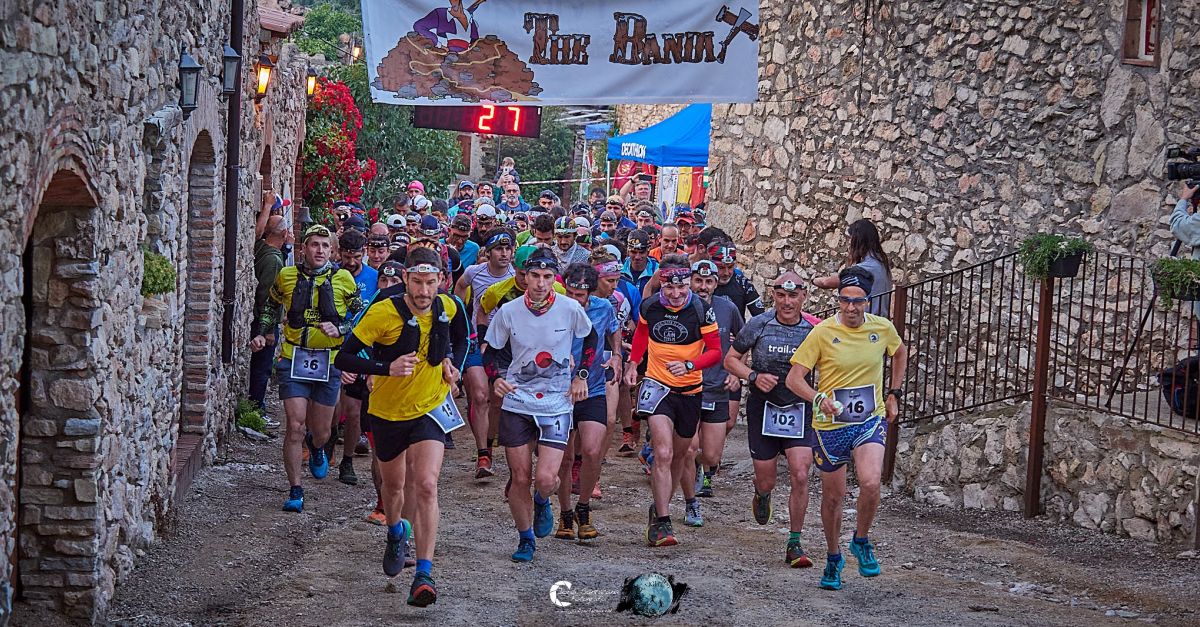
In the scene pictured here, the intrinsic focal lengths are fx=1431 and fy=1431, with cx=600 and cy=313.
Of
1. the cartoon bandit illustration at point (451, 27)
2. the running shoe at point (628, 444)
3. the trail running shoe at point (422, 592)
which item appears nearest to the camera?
the trail running shoe at point (422, 592)

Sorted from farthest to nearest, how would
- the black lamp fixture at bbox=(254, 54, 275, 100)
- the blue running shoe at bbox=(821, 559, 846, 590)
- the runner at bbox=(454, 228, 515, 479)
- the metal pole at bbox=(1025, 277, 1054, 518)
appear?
the black lamp fixture at bbox=(254, 54, 275, 100), the runner at bbox=(454, 228, 515, 479), the metal pole at bbox=(1025, 277, 1054, 518), the blue running shoe at bbox=(821, 559, 846, 590)

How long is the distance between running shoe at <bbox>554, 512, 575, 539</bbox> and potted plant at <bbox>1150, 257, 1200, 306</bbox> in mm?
3924

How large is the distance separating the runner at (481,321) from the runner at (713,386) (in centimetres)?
174

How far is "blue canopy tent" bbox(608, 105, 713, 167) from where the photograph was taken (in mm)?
21016

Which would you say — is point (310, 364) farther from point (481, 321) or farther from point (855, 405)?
point (855, 405)

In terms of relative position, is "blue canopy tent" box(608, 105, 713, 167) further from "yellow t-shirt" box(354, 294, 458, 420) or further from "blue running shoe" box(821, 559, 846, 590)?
"yellow t-shirt" box(354, 294, 458, 420)

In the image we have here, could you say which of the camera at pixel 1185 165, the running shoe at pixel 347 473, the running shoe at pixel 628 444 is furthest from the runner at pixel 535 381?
the running shoe at pixel 628 444

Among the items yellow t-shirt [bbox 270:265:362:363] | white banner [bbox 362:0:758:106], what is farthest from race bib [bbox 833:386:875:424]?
white banner [bbox 362:0:758:106]

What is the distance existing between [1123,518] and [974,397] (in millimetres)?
1671

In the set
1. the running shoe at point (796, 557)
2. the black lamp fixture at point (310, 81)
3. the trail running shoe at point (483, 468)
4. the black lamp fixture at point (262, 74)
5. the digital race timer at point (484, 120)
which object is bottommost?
the running shoe at point (796, 557)

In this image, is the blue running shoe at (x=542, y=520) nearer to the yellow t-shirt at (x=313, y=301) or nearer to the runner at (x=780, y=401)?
the runner at (x=780, y=401)

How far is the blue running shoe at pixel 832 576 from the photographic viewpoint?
789cm

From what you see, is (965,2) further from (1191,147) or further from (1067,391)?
(1067,391)

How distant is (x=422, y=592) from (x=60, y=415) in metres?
1.91
